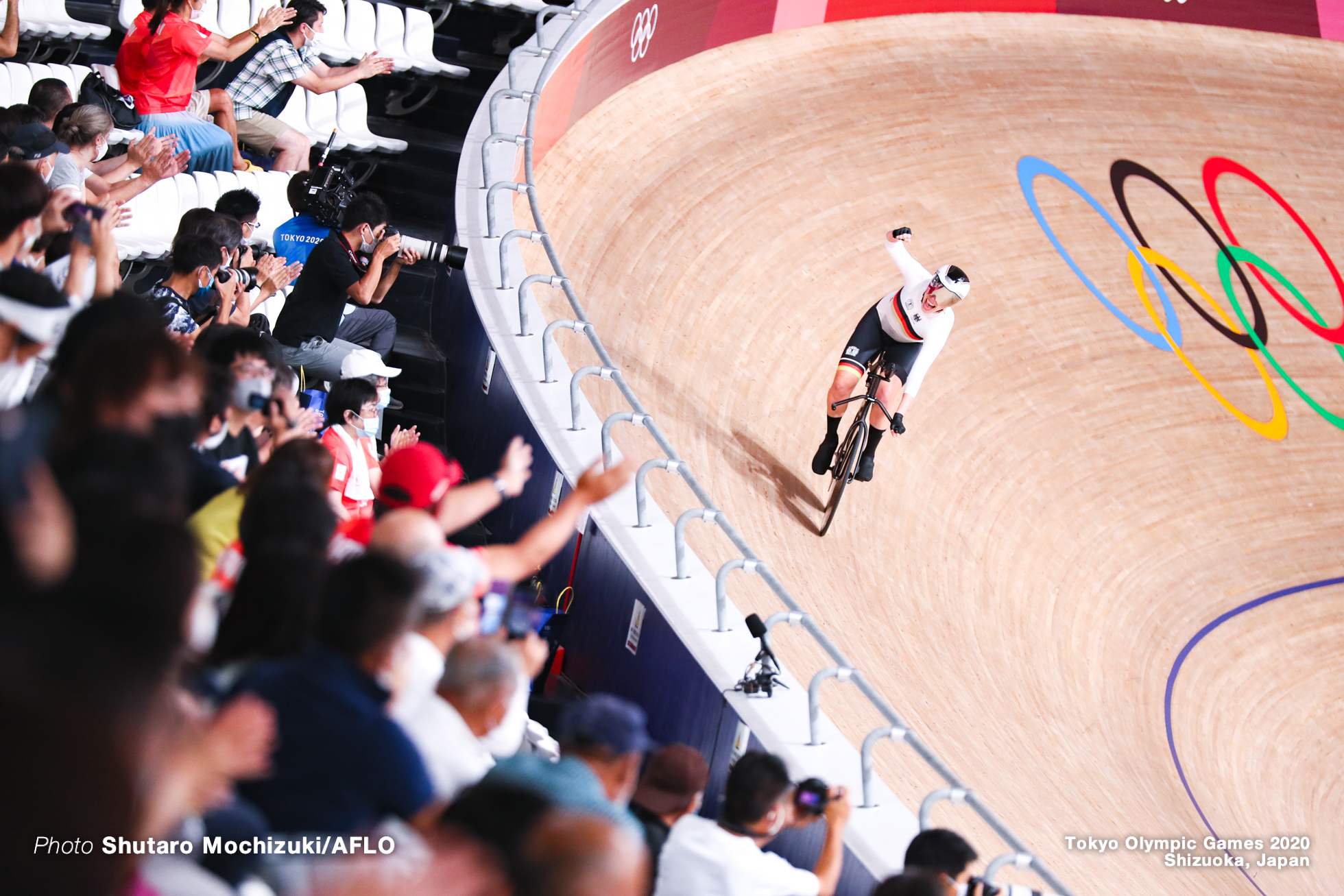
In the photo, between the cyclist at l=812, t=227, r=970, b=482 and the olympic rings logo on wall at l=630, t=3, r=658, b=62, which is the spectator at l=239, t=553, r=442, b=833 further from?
the olympic rings logo on wall at l=630, t=3, r=658, b=62

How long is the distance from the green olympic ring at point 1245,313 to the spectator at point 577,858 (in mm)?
9577

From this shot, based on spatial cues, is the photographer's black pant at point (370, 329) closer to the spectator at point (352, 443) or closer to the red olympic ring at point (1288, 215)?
the spectator at point (352, 443)

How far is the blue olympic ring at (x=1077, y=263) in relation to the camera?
31.2 ft

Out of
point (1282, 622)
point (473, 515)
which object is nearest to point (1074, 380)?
point (1282, 622)

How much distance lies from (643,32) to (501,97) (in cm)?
215

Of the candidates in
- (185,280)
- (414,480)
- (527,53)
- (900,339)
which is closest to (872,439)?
(900,339)

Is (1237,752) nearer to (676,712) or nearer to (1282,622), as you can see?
(1282,622)

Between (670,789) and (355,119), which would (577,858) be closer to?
(670,789)

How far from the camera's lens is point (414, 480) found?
2.90m

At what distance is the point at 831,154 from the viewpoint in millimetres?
9156

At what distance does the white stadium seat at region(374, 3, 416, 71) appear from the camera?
7520 millimetres

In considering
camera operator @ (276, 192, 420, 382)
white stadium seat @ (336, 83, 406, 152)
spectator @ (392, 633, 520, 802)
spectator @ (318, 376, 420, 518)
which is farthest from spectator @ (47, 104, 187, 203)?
spectator @ (392, 633, 520, 802)

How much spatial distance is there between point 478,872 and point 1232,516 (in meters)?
8.43

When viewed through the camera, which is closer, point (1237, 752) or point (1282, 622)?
point (1237, 752)
